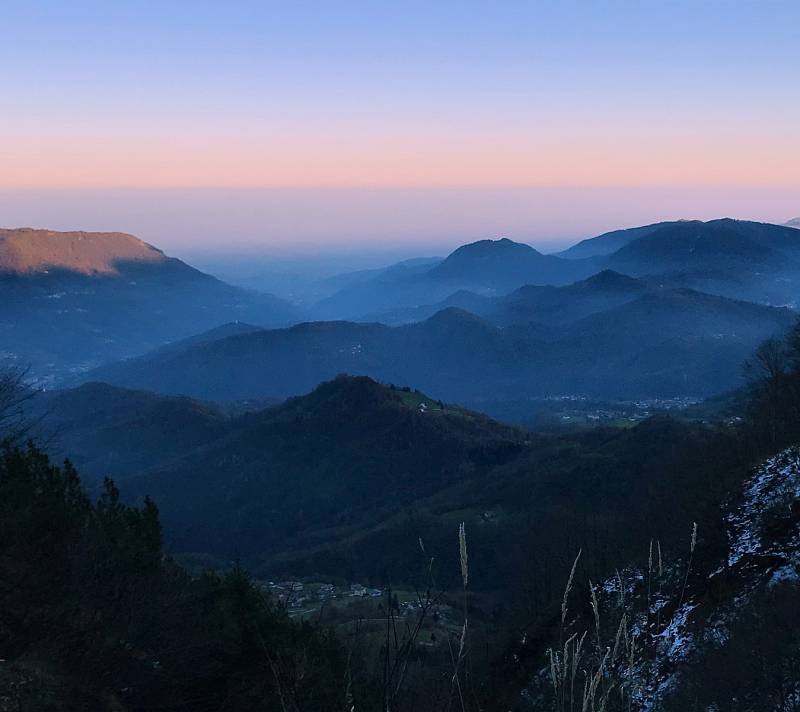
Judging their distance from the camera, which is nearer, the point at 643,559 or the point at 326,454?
the point at 643,559

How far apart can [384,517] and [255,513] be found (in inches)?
1624

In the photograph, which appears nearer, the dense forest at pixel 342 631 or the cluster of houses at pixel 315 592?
the dense forest at pixel 342 631

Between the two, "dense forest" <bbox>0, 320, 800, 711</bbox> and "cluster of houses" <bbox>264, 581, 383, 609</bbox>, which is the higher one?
"dense forest" <bbox>0, 320, 800, 711</bbox>

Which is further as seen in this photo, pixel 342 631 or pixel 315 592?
pixel 315 592

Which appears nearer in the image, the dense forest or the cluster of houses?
the dense forest

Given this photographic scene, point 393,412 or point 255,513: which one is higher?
point 393,412

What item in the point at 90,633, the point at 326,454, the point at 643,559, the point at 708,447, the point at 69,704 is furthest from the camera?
the point at 326,454

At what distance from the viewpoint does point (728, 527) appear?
29594 mm

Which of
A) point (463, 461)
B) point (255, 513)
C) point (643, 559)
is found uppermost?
point (643, 559)

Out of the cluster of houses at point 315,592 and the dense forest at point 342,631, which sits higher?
the dense forest at point 342,631

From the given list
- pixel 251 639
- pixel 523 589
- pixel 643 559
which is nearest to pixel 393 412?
pixel 523 589

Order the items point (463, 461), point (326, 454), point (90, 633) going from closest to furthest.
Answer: point (90, 633) < point (463, 461) < point (326, 454)

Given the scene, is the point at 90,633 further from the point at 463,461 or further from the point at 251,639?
the point at 463,461

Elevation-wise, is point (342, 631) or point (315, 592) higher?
point (342, 631)
